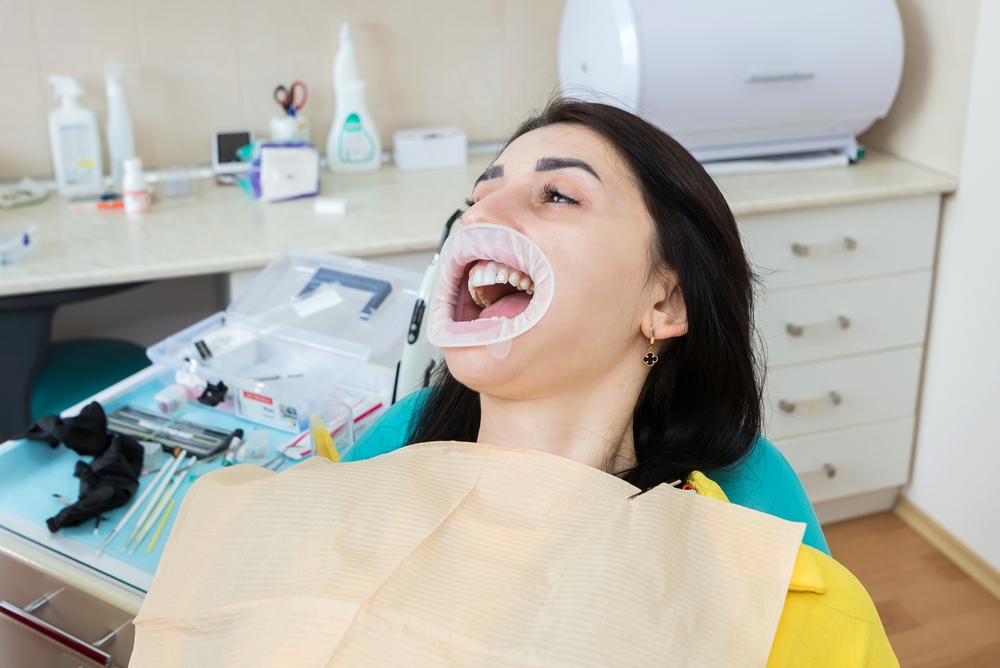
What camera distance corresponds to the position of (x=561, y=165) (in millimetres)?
1140

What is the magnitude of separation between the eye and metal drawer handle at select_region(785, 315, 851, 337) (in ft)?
4.40

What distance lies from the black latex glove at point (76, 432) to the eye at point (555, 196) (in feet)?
2.33

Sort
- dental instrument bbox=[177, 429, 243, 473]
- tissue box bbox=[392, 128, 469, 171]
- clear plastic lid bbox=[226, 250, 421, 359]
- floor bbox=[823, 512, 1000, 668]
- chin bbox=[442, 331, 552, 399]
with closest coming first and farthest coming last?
chin bbox=[442, 331, 552, 399], dental instrument bbox=[177, 429, 243, 473], clear plastic lid bbox=[226, 250, 421, 359], floor bbox=[823, 512, 1000, 668], tissue box bbox=[392, 128, 469, 171]

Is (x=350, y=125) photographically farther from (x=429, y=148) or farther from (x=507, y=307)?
(x=507, y=307)

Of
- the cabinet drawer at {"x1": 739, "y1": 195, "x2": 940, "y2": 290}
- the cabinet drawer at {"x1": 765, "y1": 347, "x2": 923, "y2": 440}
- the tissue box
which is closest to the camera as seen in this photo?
the cabinet drawer at {"x1": 739, "y1": 195, "x2": 940, "y2": 290}

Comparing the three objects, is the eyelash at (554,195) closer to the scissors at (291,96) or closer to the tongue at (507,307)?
the tongue at (507,307)

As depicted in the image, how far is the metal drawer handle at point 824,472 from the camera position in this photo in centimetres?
247

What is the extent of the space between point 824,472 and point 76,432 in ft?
6.24

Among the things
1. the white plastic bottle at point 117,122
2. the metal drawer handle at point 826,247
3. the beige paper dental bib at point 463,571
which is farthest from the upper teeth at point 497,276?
the white plastic bottle at point 117,122

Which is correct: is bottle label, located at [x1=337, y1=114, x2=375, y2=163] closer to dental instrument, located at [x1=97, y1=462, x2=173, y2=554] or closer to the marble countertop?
the marble countertop

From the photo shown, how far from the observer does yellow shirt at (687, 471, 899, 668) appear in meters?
0.90

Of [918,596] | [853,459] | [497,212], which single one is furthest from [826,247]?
[497,212]

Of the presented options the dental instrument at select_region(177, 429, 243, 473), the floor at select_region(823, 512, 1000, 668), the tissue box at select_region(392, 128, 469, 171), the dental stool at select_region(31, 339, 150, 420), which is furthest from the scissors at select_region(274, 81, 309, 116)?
the floor at select_region(823, 512, 1000, 668)

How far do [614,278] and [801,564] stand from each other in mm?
386
